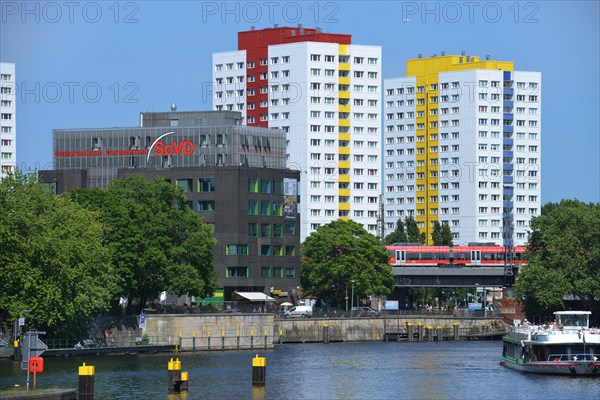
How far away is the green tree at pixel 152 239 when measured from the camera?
163 metres

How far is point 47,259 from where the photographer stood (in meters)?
136

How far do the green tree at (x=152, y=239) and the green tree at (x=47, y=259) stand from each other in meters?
10.2

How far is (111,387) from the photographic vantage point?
116 m

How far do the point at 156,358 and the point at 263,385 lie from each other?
3421 cm

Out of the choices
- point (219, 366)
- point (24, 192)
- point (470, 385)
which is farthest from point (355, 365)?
point (24, 192)

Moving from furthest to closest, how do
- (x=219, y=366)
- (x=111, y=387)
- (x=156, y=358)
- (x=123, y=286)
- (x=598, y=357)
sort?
(x=123, y=286) → (x=156, y=358) → (x=219, y=366) → (x=598, y=357) → (x=111, y=387)

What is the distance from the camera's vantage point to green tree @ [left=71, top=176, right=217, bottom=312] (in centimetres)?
16288

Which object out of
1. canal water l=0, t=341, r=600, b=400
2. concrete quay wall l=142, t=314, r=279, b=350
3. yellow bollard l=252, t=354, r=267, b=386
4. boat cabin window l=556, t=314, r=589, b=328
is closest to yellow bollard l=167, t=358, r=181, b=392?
canal water l=0, t=341, r=600, b=400

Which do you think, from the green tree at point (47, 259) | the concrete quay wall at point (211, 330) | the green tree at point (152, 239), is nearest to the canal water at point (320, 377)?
the green tree at point (47, 259)

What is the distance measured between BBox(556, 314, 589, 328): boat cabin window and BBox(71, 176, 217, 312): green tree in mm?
45230

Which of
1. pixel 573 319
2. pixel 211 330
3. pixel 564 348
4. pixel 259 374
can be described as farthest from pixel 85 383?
pixel 211 330

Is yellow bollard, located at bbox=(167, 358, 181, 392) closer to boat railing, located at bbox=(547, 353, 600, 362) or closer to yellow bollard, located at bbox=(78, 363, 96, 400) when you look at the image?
yellow bollard, located at bbox=(78, 363, 96, 400)

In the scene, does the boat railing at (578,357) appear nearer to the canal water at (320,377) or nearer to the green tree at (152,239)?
the canal water at (320,377)

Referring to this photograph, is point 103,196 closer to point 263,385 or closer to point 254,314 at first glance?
point 254,314
